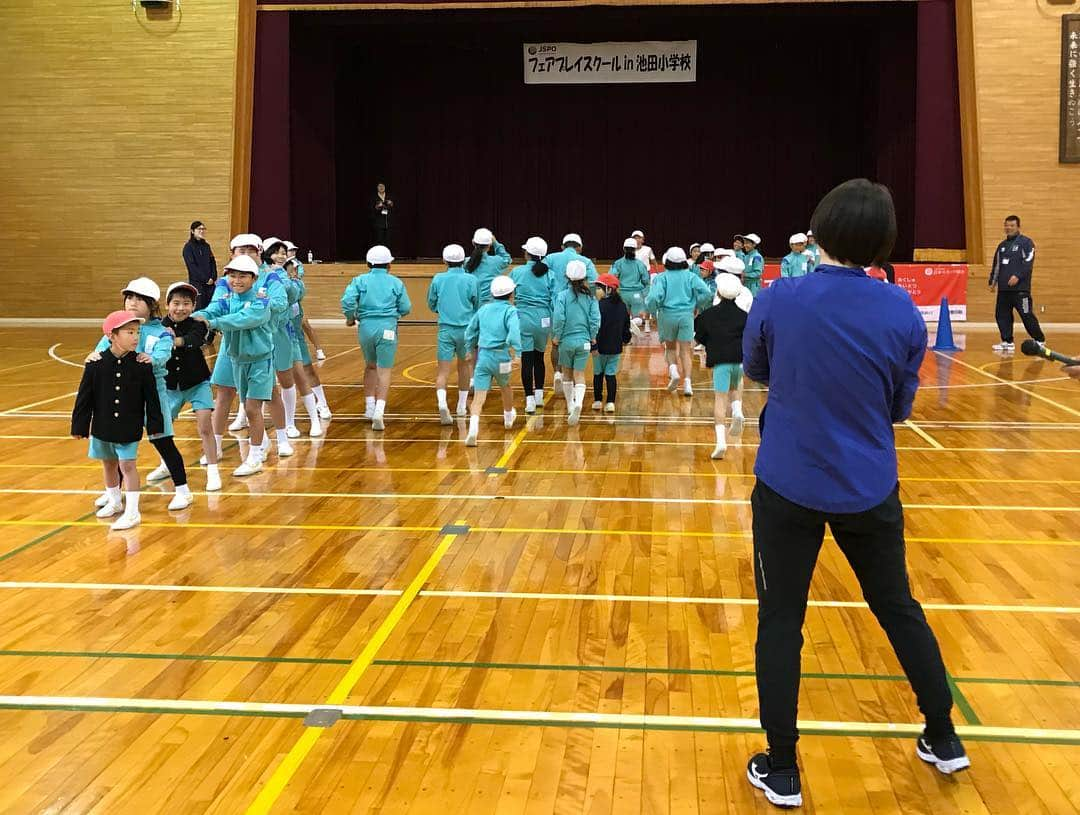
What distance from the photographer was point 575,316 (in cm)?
1115

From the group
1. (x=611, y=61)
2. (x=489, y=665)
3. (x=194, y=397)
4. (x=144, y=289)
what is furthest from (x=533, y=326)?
(x=611, y=61)

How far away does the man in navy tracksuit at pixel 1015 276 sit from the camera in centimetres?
1620

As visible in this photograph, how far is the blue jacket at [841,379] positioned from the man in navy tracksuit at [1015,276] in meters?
14.1

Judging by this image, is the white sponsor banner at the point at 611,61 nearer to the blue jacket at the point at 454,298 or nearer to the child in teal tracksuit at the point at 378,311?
the blue jacket at the point at 454,298

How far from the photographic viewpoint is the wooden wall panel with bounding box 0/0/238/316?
21.5 metres

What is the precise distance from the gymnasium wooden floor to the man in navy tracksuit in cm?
728

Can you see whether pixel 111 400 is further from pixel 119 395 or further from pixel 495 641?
pixel 495 641

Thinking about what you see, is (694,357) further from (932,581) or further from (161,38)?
(161,38)

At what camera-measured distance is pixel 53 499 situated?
815cm

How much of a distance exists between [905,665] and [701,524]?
3710mm

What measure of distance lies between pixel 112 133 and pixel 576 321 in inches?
572

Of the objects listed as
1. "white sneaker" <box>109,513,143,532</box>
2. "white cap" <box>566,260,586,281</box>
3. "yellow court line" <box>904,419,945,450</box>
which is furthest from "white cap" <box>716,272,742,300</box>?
"white sneaker" <box>109,513,143,532</box>

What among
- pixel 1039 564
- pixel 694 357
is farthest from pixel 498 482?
pixel 694 357

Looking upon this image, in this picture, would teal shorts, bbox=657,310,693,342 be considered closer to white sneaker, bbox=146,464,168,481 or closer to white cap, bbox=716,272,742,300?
white cap, bbox=716,272,742,300
